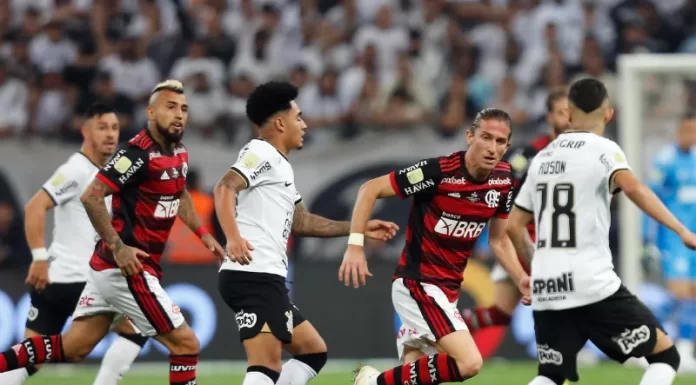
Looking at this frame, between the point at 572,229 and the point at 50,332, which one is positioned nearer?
the point at 572,229

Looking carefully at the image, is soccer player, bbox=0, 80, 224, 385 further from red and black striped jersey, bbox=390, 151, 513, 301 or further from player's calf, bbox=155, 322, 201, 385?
red and black striped jersey, bbox=390, 151, 513, 301

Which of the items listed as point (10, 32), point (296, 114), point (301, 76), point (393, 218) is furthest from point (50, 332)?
point (10, 32)

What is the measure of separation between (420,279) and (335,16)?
32.6 feet

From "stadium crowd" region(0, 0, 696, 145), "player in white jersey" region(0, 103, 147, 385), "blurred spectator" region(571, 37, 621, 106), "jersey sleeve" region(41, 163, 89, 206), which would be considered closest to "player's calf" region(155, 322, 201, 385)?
"player in white jersey" region(0, 103, 147, 385)

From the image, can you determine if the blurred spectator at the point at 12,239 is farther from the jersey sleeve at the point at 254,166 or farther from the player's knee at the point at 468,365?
the player's knee at the point at 468,365

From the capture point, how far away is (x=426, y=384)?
851cm

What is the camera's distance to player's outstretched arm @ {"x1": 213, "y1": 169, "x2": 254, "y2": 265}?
8.23 meters

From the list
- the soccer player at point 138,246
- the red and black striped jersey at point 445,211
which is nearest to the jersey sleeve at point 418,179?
the red and black striped jersey at point 445,211

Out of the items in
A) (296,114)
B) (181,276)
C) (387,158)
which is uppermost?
(296,114)

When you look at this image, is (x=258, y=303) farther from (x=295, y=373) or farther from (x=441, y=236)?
(x=441, y=236)

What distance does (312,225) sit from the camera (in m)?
9.28

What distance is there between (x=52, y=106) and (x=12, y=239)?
2.25 m

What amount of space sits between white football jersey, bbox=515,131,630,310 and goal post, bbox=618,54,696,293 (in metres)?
7.04

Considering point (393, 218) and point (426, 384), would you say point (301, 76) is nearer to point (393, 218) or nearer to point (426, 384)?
point (393, 218)
